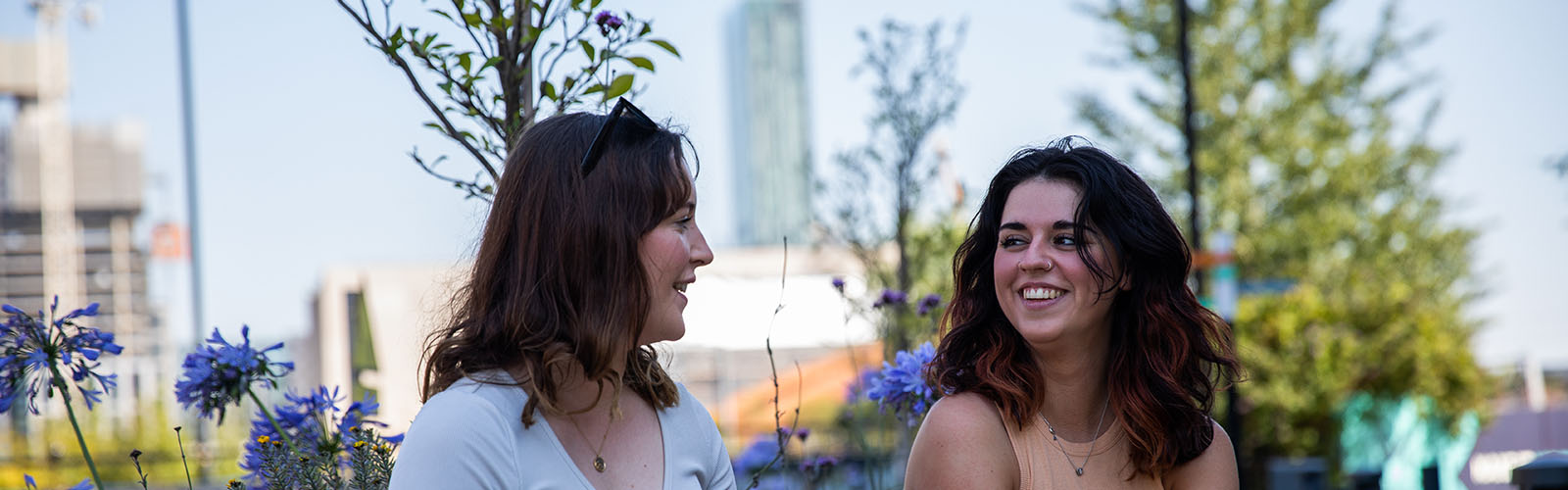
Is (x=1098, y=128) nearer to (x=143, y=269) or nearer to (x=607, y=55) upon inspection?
(x=607, y=55)

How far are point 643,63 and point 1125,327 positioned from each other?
101 cm

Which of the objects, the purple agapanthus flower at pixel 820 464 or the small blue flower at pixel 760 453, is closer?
the purple agapanthus flower at pixel 820 464

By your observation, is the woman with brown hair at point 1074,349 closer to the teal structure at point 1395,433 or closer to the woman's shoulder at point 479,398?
the woman's shoulder at point 479,398

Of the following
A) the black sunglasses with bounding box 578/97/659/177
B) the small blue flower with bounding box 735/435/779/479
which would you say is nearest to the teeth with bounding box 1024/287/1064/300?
the black sunglasses with bounding box 578/97/659/177

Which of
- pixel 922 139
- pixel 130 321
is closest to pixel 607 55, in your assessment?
pixel 922 139

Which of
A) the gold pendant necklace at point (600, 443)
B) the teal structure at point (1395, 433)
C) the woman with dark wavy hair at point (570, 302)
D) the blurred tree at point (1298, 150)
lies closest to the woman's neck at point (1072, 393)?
the woman with dark wavy hair at point (570, 302)

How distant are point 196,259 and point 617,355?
505 inches

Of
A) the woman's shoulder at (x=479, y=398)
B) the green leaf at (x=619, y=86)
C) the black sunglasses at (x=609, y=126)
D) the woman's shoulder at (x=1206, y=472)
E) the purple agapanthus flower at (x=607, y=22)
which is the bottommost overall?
the woman's shoulder at (x=1206, y=472)

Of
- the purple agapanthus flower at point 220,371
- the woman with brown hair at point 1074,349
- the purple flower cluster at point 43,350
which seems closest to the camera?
the purple flower cluster at point 43,350

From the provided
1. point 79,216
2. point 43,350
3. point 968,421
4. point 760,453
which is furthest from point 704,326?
point 79,216

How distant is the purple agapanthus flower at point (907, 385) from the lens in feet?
8.71

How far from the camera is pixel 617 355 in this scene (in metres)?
1.84

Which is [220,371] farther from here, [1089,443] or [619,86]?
[1089,443]

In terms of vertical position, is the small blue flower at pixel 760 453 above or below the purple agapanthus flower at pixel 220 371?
below
